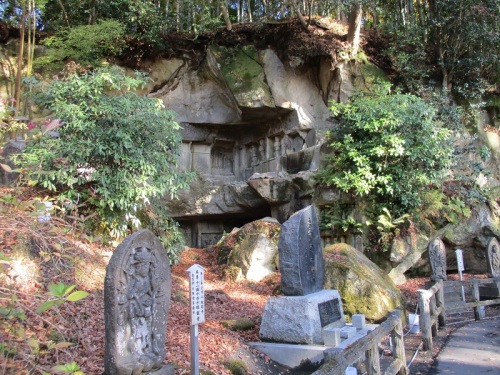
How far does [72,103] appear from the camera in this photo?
8703 mm

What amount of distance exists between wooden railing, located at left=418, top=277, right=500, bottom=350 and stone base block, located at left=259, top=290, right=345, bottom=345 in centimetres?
138

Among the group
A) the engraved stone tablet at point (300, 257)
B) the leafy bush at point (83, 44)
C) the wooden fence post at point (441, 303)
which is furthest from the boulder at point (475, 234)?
the leafy bush at point (83, 44)

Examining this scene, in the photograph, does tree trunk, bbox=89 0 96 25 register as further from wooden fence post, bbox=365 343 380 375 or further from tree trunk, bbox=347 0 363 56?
wooden fence post, bbox=365 343 380 375

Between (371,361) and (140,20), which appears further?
(140,20)

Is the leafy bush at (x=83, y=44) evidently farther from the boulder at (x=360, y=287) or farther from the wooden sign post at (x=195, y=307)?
the wooden sign post at (x=195, y=307)

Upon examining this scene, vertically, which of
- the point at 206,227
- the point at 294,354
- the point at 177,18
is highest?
the point at 177,18

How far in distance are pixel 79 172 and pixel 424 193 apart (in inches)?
362

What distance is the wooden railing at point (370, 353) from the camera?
314 centimetres

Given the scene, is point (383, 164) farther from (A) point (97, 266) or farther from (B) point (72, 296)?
(B) point (72, 296)

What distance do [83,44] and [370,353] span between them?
13.3m

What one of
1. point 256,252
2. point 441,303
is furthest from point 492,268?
point 256,252

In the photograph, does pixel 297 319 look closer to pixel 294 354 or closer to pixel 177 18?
pixel 294 354

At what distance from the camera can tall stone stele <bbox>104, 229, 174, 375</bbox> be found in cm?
369

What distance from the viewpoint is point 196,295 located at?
4113 mm
